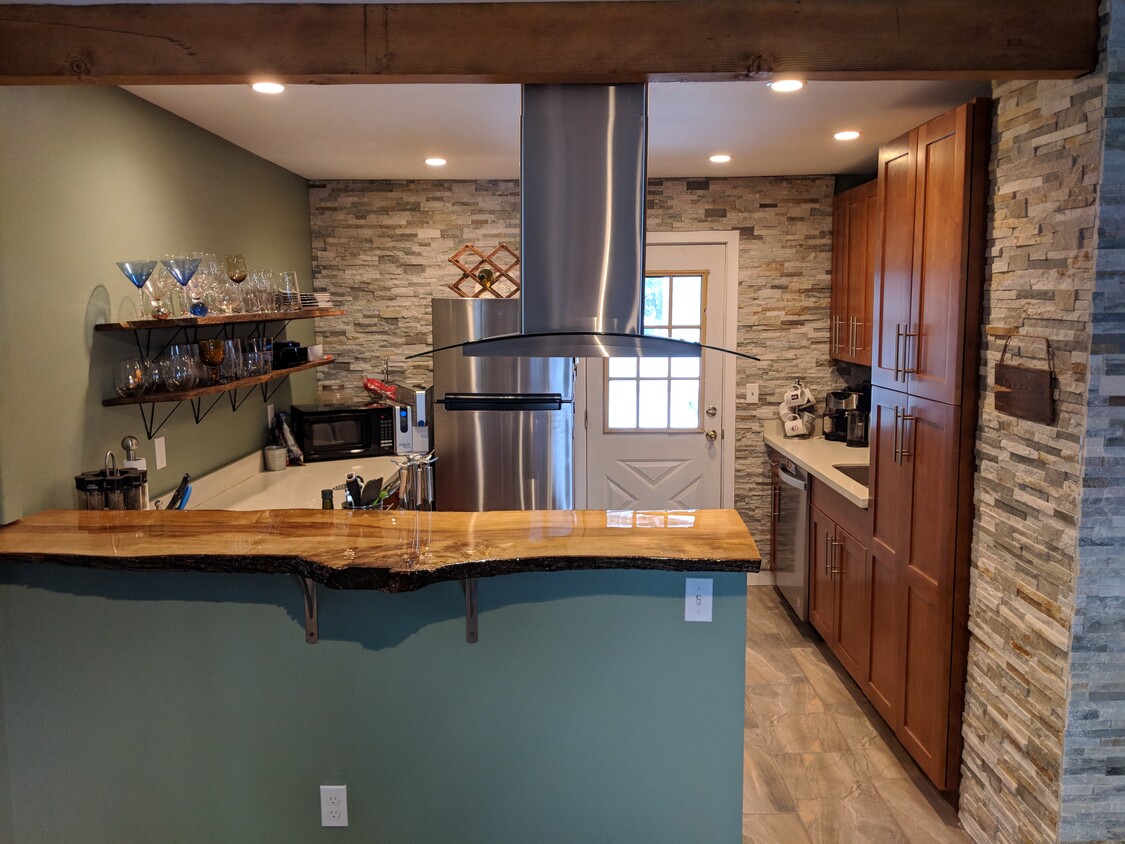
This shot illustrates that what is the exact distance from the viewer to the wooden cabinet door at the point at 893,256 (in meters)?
3.04

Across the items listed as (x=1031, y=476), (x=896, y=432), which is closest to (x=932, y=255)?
(x=896, y=432)

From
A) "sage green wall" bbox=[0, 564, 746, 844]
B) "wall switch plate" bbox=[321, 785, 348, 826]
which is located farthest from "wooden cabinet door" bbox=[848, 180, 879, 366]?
"wall switch plate" bbox=[321, 785, 348, 826]

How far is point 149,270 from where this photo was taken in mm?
2742

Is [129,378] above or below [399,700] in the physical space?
above

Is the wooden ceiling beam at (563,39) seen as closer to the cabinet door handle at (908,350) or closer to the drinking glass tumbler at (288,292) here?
the cabinet door handle at (908,350)

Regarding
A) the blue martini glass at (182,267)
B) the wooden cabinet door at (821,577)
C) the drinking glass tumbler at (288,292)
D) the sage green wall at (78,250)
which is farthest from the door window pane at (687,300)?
the blue martini glass at (182,267)

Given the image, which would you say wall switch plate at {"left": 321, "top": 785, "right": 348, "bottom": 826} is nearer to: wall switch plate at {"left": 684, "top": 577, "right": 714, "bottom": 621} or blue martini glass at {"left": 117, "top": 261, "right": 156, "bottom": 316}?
wall switch plate at {"left": 684, "top": 577, "right": 714, "bottom": 621}

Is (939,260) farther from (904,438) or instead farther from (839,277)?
(839,277)

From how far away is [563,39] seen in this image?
80.0 inches

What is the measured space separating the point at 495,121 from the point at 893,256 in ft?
5.16

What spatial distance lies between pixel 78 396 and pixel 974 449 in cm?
271

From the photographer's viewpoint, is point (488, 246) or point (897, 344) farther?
point (488, 246)

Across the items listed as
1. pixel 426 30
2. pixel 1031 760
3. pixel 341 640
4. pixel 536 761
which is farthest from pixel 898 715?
pixel 426 30

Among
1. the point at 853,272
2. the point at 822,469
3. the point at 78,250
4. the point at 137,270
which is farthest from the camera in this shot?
the point at 853,272
